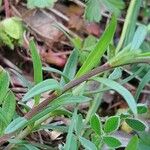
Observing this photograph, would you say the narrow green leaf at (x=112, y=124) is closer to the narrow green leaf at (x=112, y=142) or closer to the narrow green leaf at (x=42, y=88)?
the narrow green leaf at (x=112, y=142)

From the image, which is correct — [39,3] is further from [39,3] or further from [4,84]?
[4,84]

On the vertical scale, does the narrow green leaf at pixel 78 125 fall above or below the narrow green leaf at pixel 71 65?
below

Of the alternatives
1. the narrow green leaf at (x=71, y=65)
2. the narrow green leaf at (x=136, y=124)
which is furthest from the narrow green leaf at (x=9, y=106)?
the narrow green leaf at (x=136, y=124)

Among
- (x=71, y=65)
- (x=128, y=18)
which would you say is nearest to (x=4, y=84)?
(x=71, y=65)

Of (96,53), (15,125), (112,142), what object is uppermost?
(96,53)

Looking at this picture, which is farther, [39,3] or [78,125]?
[39,3]

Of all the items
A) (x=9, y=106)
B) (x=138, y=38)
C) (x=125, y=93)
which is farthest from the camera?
(x=138, y=38)

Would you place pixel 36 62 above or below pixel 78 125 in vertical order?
above

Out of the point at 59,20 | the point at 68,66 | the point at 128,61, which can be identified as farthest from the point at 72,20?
the point at 128,61

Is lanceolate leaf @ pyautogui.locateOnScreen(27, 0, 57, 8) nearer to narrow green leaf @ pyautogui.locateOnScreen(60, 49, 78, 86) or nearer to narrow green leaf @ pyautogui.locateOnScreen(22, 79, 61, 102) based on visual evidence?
narrow green leaf @ pyautogui.locateOnScreen(60, 49, 78, 86)

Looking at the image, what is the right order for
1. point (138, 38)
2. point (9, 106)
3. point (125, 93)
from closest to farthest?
point (125, 93) < point (9, 106) < point (138, 38)

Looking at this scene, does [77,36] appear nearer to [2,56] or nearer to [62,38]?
[62,38]
